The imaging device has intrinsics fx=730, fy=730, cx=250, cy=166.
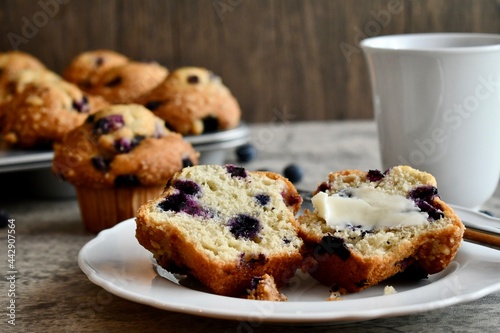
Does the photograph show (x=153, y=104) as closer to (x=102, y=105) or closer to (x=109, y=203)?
(x=102, y=105)

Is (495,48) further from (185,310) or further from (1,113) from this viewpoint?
(1,113)

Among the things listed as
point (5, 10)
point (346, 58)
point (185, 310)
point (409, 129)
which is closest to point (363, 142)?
point (346, 58)

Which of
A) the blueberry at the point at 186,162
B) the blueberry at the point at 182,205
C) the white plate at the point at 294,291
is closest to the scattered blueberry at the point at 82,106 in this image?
the blueberry at the point at 186,162

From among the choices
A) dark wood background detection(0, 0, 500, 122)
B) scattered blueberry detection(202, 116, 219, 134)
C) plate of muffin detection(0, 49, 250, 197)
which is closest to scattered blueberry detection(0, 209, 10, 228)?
plate of muffin detection(0, 49, 250, 197)

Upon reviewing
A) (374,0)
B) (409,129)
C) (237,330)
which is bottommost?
(237,330)

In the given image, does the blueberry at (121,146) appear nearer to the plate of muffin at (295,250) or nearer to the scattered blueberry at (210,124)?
the plate of muffin at (295,250)

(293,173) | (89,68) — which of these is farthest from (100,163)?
(89,68)
